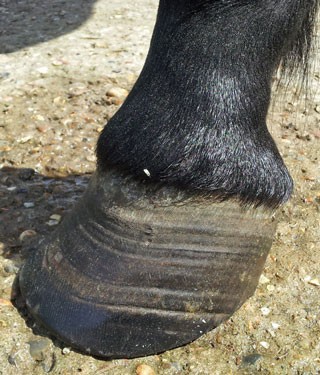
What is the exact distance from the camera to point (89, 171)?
7.95ft

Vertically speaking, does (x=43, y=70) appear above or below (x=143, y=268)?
below

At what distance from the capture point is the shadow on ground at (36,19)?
12.0 ft

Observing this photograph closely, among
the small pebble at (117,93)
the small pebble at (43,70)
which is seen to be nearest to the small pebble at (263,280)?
the small pebble at (117,93)

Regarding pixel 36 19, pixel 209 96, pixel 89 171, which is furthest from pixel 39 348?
pixel 36 19

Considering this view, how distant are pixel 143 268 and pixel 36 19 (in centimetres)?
281

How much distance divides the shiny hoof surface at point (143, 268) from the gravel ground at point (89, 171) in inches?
3.6

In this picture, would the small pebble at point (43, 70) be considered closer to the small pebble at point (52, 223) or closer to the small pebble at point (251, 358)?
the small pebble at point (52, 223)

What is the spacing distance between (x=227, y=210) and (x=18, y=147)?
4.15 feet

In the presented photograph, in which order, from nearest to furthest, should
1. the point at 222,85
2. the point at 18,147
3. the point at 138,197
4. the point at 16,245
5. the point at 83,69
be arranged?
1. the point at 222,85
2. the point at 138,197
3. the point at 16,245
4. the point at 18,147
5. the point at 83,69

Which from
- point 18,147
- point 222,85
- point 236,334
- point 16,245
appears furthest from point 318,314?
point 18,147

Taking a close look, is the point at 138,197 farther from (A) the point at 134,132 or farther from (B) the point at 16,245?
(B) the point at 16,245

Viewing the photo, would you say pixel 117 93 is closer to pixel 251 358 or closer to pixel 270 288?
pixel 270 288

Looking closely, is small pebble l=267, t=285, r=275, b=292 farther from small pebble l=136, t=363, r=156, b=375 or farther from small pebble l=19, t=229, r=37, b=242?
small pebble l=19, t=229, r=37, b=242

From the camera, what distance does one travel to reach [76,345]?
5.14 feet
